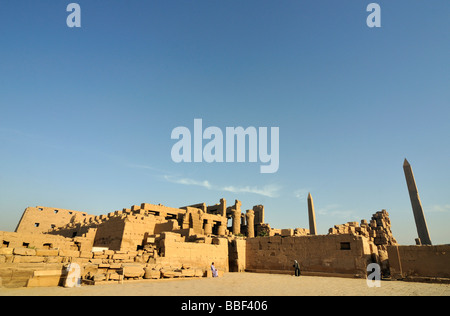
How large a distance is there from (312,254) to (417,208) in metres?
17.4

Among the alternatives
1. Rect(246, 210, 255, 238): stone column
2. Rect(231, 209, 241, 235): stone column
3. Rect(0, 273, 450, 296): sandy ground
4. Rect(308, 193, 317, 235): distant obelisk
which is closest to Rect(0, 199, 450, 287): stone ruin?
Rect(0, 273, 450, 296): sandy ground

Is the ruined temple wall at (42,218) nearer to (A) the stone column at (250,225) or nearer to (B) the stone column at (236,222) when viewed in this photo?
(B) the stone column at (236,222)

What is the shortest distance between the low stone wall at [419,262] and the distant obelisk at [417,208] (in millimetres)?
15504

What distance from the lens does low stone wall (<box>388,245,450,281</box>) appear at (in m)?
10.9

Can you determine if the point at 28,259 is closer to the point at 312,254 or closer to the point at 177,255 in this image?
the point at 177,255

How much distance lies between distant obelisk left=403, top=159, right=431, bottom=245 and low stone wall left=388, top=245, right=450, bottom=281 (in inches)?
610

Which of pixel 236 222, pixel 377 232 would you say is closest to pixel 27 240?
pixel 236 222

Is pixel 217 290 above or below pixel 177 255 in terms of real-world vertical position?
below

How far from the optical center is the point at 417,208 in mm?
24594

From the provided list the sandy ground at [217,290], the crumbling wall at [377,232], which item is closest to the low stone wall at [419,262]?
the crumbling wall at [377,232]

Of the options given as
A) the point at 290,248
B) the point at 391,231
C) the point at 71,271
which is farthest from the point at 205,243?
the point at 391,231
